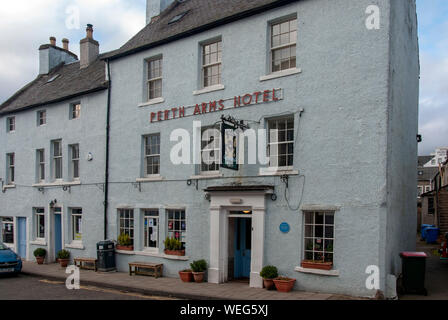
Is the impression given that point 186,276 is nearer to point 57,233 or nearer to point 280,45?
point 280,45

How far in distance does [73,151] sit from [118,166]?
367 cm

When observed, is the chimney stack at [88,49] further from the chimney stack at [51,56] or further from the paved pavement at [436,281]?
the paved pavement at [436,281]

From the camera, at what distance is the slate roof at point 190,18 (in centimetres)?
1291

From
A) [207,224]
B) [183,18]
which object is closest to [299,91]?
[207,224]

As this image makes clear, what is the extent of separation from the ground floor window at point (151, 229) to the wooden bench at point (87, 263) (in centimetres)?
249

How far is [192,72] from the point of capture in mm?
14273

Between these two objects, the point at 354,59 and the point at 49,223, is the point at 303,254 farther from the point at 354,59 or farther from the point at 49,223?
the point at 49,223

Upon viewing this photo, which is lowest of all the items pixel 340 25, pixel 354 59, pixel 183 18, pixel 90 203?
pixel 90 203

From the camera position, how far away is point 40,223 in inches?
793

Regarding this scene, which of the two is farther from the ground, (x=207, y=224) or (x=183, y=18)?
(x=183, y=18)

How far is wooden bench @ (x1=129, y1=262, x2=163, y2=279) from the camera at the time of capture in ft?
46.3

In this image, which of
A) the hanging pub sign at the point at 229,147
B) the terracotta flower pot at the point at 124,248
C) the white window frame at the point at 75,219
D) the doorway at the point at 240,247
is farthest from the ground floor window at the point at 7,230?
the hanging pub sign at the point at 229,147

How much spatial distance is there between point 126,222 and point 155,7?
1038cm

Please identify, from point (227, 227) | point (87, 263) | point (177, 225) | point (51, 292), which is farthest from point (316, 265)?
point (87, 263)
